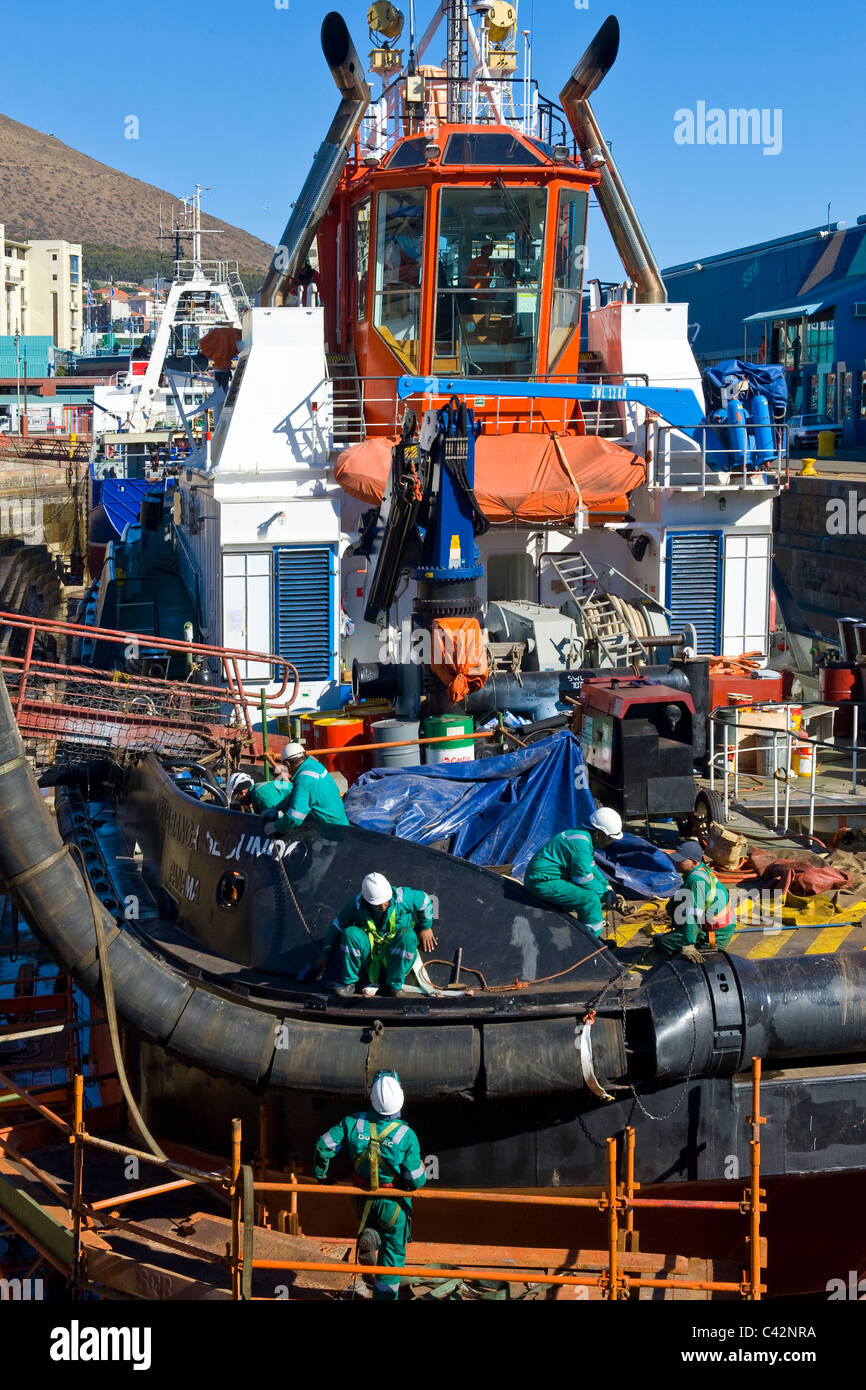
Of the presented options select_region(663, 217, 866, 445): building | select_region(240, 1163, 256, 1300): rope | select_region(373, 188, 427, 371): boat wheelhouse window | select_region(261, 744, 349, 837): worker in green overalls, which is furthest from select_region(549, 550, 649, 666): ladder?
select_region(663, 217, 866, 445): building

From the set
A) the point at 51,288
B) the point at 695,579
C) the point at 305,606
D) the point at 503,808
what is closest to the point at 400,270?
the point at 305,606

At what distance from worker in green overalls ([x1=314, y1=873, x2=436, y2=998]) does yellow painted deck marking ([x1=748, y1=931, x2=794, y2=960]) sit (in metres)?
2.06

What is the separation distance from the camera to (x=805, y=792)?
1073 centimetres

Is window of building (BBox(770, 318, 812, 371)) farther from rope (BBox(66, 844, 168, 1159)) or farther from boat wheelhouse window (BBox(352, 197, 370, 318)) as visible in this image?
rope (BBox(66, 844, 168, 1159))

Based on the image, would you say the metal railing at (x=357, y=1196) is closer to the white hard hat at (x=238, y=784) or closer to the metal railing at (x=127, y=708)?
the white hard hat at (x=238, y=784)

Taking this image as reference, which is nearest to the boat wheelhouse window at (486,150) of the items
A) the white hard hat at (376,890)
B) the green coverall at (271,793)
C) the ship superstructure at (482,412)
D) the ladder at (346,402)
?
the ship superstructure at (482,412)

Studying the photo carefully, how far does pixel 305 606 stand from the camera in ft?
47.4

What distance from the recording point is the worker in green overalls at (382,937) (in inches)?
285

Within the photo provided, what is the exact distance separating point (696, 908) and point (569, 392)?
764 centimetres

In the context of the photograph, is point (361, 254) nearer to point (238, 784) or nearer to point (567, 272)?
point (567, 272)

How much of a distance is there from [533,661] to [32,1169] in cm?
719

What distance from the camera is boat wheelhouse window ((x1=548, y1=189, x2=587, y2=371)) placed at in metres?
15.0

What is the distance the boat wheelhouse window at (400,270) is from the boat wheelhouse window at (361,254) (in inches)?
11.4
